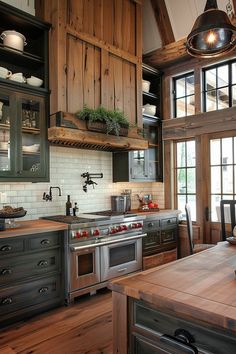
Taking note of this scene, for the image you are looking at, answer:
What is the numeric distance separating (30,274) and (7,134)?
1532 mm

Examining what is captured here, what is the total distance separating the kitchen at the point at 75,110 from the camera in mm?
3424

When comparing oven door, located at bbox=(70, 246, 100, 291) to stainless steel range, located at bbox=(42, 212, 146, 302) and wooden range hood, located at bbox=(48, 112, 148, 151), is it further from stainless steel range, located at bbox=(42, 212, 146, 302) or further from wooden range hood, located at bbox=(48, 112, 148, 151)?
wooden range hood, located at bbox=(48, 112, 148, 151)

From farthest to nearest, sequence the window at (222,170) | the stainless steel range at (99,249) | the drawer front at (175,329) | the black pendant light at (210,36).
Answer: the window at (222,170), the stainless steel range at (99,249), the black pendant light at (210,36), the drawer front at (175,329)

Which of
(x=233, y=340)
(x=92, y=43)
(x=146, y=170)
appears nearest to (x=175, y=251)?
(x=146, y=170)

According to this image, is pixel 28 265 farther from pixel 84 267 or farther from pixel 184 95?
pixel 184 95

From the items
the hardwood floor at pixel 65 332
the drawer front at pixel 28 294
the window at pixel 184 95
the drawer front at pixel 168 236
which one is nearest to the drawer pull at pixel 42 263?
the drawer front at pixel 28 294

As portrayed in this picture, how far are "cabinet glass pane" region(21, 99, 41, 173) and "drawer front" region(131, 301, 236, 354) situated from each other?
7.93 ft

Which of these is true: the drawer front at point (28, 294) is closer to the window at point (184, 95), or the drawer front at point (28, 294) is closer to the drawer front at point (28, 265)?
the drawer front at point (28, 265)

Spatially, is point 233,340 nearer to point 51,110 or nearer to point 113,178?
point 51,110

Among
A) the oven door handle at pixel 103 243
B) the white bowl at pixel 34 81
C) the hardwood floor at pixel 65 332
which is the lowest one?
the hardwood floor at pixel 65 332

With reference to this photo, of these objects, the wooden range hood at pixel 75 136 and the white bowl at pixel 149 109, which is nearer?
the wooden range hood at pixel 75 136

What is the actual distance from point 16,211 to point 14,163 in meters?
0.55

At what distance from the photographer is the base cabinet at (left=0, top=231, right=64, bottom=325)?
270cm

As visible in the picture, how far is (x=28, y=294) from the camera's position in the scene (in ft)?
9.39
